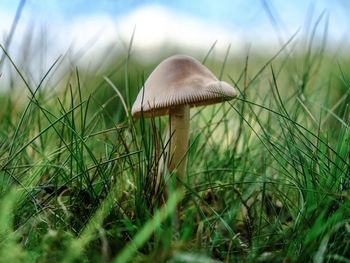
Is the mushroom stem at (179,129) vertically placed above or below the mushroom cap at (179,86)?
below

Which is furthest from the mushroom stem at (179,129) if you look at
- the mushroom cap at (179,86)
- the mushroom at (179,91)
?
the mushroom cap at (179,86)

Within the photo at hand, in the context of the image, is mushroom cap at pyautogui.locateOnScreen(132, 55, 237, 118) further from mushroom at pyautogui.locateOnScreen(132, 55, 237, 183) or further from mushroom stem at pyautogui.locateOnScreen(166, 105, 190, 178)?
mushroom stem at pyautogui.locateOnScreen(166, 105, 190, 178)

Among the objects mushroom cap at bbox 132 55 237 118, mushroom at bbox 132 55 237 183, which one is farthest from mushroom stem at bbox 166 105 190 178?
mushroom cap at bbox 132 55 237 118

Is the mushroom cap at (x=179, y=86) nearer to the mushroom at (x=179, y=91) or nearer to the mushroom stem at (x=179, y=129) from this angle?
the mushroom at (x=179, y=91)

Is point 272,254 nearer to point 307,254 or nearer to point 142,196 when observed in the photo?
point 307,254

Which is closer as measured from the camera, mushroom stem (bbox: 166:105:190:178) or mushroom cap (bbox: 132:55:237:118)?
mushroom cap (bbox: 132:55:237:118)

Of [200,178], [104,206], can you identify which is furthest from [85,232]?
[200,178]

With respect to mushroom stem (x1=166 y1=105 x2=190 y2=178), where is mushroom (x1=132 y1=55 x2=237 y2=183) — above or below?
above
